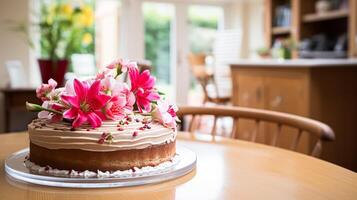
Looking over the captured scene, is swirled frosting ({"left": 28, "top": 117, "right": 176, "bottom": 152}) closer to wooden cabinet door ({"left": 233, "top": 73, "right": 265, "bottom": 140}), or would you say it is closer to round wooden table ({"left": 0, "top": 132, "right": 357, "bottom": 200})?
round wooden table ({"left": 0, "top": 132, "right": 357, "bottom": 200})

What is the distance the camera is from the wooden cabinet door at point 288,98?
8.66 ft

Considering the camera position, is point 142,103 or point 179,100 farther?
point 179,100

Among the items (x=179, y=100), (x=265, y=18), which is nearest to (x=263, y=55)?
(x=265, y=18)

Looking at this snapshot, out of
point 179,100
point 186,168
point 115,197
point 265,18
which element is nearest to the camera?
point 115,197

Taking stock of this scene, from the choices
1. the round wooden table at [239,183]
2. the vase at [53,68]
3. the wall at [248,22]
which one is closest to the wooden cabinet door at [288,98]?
the vase at [53,68]

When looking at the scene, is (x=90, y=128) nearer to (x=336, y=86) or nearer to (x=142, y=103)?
(x=142, y=103)

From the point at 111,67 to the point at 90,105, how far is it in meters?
0.12

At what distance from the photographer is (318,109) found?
8.68 feet

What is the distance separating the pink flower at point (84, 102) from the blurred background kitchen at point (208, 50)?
144 cm

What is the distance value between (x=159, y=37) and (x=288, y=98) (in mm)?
3693

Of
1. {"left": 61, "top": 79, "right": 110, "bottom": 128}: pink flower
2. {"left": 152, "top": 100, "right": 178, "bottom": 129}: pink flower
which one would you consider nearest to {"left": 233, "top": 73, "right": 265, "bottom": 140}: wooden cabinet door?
{"left": 152, "top": 100, "right": 178, "bottom": 129}: pink flower

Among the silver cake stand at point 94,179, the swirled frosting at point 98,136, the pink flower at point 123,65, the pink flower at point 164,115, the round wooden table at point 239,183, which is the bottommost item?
the round wooden table at point 239,183

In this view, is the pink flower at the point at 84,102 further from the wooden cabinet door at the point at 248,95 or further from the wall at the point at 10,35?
the wall at the point at 10,35

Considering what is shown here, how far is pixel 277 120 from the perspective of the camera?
1271 millimetres
